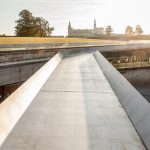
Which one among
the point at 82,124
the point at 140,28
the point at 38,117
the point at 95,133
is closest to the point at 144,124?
the point at 95,133

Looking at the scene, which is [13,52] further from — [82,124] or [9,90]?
[82,124]

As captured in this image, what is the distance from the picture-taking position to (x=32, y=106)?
9.82 metres

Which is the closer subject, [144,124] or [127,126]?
[144,124]

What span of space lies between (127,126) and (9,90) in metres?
22.9

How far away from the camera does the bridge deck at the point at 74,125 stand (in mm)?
6434

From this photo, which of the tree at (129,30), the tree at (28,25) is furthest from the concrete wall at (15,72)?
the tree at (129,30)

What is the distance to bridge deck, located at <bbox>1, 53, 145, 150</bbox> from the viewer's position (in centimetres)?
643

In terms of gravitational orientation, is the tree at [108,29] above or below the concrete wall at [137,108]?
above

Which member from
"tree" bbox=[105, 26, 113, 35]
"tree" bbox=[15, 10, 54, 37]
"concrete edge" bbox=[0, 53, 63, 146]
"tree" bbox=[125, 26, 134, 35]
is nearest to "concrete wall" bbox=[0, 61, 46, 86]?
"concrete edge" bbox=[0, 53, 63, 146]

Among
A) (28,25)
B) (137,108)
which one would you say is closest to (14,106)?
(137,108)

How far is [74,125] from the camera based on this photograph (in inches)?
312

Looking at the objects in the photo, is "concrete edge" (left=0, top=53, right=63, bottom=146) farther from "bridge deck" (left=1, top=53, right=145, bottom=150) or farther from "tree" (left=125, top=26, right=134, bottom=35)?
"tree" (left=125, top=26, right=134, bottom=35)

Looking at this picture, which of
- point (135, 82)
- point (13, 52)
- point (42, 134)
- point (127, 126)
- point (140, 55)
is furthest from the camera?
point (140, 55)

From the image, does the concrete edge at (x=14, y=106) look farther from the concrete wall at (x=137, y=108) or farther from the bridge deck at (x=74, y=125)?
the concrete wall at (x=137, y=108)
